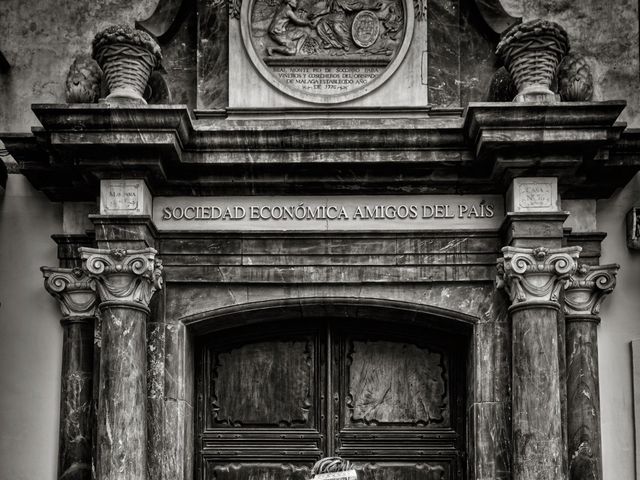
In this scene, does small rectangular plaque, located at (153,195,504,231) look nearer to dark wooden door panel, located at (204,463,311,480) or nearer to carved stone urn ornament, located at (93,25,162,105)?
carved stone urn ornament, located at (93,25,162,105)

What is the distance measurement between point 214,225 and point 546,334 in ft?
9.69

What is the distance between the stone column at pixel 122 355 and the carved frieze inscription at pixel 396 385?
195 cm

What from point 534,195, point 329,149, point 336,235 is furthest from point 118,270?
point 534,195

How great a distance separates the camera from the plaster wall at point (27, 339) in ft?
41.4

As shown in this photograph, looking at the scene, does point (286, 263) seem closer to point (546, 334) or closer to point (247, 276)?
point (247, 276)

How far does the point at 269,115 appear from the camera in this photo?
41.9 feet

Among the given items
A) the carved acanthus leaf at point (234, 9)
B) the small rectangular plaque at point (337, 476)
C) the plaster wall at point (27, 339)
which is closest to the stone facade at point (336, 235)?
the carved acanthus leaf at point (234, 9)

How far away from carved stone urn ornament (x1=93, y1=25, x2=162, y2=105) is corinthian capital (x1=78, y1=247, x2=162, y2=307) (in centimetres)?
126

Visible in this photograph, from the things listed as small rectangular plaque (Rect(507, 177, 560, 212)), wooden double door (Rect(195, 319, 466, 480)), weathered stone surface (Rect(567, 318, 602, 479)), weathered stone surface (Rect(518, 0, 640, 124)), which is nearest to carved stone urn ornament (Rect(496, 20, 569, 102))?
small rectangular plaque (Rect(507, 177, 560, 212))

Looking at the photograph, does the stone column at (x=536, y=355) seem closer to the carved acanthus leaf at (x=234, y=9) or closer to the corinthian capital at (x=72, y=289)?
the carved acanthus leaf at (x=234, y=9)

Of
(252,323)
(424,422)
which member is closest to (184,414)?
(252,323)

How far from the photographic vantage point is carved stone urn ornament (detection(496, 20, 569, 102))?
12.1 meters

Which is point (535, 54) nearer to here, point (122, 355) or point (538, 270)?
point (538, 270)

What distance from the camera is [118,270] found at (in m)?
12.0
